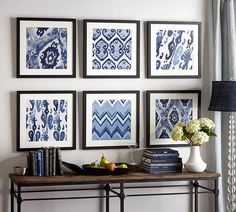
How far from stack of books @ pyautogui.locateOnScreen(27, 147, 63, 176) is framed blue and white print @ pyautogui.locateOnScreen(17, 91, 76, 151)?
0.22 m

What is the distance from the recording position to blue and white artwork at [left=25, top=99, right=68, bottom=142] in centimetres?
485

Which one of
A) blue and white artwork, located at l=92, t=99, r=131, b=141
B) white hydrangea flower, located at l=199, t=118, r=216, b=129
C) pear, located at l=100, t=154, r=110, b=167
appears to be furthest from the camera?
blue and white artwork, located at l=92, t=99, r=131, b=141

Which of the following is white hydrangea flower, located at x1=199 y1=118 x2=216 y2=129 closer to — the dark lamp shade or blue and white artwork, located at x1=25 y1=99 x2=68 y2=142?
the dark lamp shade

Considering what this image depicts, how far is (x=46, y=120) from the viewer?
4.89 meters

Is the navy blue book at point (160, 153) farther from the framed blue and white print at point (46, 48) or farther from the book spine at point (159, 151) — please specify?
the framed blue and white print at point (46, 48)

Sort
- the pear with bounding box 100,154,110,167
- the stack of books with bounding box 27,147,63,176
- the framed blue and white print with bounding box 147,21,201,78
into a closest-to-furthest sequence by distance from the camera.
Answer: the stack of books with bounding box 27,147,63,176, the pear with bounding box 100,154,110,167, the framed blue and white print with bounding box 147,21,201,78

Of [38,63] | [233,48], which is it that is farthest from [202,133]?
[38,63]

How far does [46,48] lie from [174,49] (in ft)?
3.77

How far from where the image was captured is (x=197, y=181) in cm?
520

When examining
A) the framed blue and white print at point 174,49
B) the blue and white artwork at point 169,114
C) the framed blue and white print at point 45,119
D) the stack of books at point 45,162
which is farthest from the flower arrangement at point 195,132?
the stack of books at point 45,162

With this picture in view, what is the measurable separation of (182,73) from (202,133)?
2.09 ft

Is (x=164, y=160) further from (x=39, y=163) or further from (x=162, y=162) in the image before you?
(x=39, y=163)

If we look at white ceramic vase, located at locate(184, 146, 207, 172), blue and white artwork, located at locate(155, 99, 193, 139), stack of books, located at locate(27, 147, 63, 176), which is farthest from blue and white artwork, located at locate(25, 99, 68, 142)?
white ceramic vase, located at locate(184, 146, 207, 172)

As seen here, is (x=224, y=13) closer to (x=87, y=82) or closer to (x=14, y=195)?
(x=87, y=82)
